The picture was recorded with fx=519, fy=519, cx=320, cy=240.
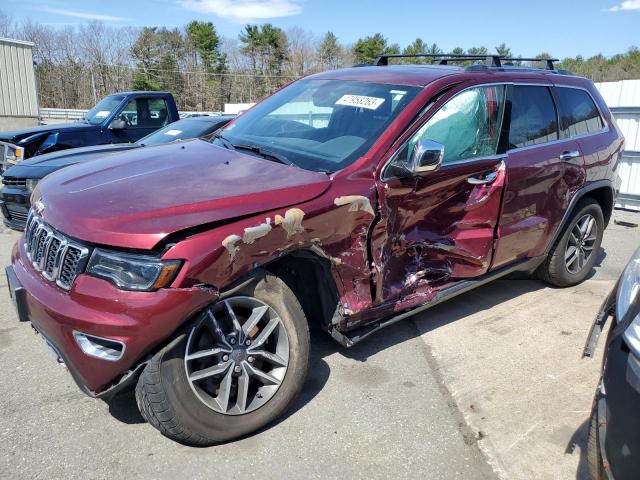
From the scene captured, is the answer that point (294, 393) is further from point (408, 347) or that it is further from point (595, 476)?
point (595, 476)

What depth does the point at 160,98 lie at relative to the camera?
382 inches

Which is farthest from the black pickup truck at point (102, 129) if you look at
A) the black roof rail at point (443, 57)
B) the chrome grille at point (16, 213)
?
the black roof rail at point (443, 57)

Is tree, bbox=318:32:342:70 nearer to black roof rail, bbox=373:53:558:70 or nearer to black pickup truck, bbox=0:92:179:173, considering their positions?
black pickup truck, bbox=0:92:179:173

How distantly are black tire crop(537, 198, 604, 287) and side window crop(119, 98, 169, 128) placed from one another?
7.30 m

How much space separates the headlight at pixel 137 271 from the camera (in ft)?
7.55

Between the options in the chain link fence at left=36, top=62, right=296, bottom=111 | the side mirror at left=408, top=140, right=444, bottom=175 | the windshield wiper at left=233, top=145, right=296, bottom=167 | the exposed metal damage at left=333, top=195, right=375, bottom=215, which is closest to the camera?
the exposed metal damage at left=333, top=195, right=375, bottom=215

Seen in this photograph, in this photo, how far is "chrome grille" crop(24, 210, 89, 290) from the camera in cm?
242

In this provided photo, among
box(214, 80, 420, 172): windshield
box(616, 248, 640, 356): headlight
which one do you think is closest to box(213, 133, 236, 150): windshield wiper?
box(214, 80, 420, 172): windshield

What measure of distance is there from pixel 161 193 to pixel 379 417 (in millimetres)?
1727

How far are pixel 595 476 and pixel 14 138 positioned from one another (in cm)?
841

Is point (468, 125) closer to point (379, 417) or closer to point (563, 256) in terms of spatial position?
point (563, 256)

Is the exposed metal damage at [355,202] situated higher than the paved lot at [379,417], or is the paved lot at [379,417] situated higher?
the exposed metal damage at [355,202]

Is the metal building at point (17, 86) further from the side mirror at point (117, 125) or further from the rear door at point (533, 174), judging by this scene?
the rear door at point (533, 174)

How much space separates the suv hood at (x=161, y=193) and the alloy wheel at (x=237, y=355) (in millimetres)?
467
